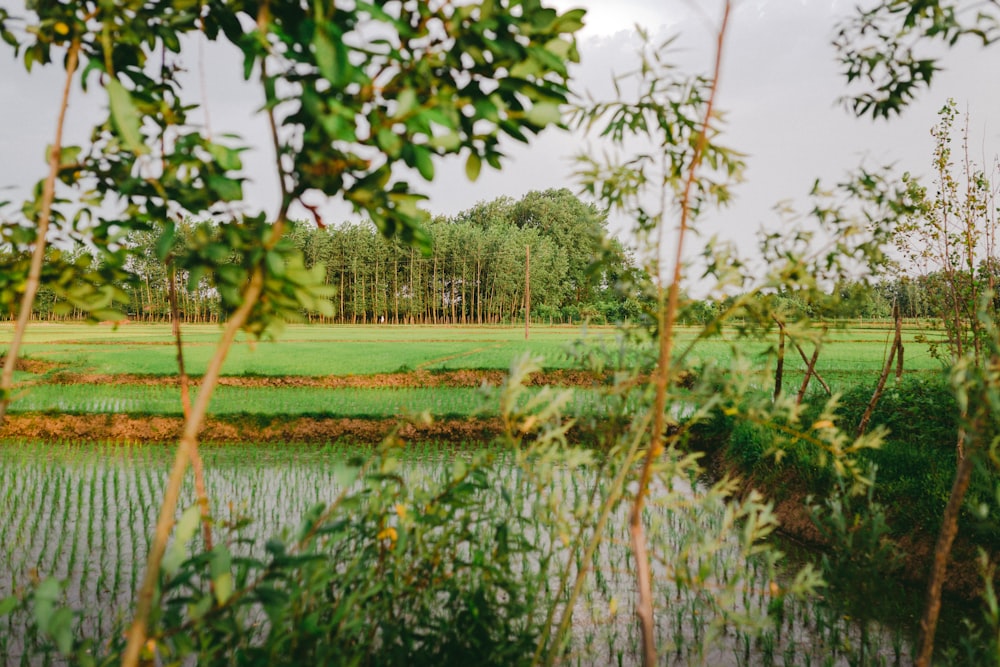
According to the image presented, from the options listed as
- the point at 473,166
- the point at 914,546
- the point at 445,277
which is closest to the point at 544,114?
the point at 473,166

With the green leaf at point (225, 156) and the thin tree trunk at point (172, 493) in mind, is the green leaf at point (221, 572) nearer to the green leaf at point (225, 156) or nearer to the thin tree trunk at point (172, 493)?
the thin tree trunk at point (172, 493)

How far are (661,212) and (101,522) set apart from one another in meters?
7.44

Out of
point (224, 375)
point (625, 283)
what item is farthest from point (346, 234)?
point (625, 283)

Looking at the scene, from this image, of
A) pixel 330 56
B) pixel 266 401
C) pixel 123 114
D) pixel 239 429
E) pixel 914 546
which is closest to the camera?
pixel 330 56

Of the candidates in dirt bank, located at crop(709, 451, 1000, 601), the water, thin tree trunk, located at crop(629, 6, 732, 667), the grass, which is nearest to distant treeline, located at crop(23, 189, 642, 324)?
the grass

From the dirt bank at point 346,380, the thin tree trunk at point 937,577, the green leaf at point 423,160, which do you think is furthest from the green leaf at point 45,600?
the dirt bank at point 346,380

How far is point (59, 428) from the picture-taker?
1227cm

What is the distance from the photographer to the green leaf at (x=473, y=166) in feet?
4.96

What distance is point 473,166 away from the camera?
1513 mm

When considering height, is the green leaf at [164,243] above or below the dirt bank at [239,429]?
above

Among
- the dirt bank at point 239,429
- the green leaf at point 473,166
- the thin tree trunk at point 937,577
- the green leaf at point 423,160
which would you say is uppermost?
the green leaf at point 473,166

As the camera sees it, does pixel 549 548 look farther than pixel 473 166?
Yes

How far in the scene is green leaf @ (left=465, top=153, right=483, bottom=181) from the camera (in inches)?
59.5

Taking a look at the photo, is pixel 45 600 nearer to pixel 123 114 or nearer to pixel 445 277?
pixel 123 114
